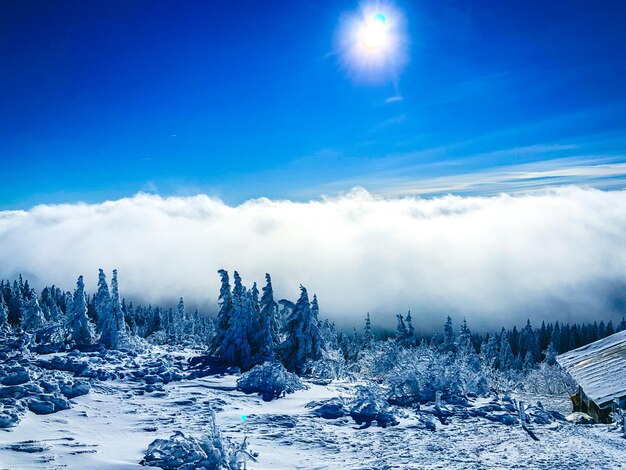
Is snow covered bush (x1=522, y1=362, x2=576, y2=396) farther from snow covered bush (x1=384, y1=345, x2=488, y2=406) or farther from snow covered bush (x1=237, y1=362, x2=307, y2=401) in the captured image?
snow covered bush (x1=237, y1=362, x2=307, y2=401)

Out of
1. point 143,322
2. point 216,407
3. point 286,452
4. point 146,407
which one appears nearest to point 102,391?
point 146,407

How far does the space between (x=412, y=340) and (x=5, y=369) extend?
7594 cm

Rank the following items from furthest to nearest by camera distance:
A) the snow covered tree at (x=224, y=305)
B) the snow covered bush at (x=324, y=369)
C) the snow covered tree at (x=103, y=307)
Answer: the snow covered tree at (x=224, y=305) < the snow covered tree at (x=103, y=307) < the snow covered bush at (x=324, y=369)

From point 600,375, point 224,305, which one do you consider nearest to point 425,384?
point 600,375

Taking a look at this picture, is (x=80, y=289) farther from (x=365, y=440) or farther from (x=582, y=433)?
(x=582, y=433)

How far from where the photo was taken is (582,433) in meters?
16.0

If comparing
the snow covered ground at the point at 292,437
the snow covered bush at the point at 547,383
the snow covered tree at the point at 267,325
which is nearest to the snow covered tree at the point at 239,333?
the snow covered tree at the point at 267,325

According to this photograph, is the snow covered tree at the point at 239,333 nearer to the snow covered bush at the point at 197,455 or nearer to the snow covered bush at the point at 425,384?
the snow covered bush at the point at 425,384

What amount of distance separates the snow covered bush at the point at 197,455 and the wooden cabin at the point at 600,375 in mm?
17986

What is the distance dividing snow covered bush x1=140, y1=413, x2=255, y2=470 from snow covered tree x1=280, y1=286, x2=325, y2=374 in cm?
2087

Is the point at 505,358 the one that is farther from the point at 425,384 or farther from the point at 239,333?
the point at 425,384

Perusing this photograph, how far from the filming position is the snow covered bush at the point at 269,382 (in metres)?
22.4

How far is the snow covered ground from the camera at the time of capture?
12.7 meters

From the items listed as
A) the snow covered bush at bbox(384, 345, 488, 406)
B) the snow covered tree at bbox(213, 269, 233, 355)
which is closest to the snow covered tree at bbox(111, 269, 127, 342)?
the snow covered tree at bbox(213, 269, 233, 355)
